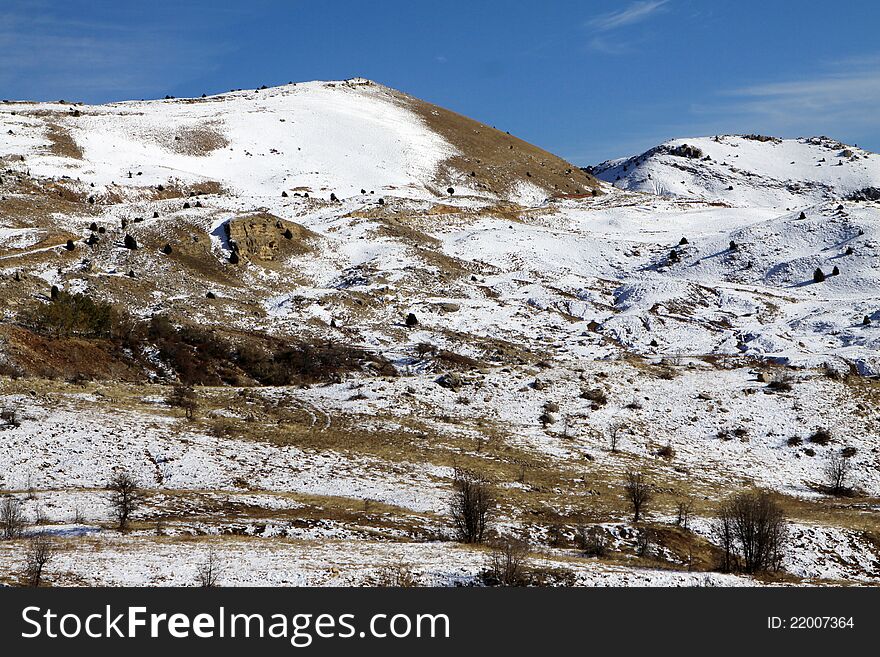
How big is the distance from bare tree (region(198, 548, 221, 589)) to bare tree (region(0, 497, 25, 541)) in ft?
15.6

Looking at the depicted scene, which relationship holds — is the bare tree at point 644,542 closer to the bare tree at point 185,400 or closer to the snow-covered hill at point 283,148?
the bare tree at point 185,400

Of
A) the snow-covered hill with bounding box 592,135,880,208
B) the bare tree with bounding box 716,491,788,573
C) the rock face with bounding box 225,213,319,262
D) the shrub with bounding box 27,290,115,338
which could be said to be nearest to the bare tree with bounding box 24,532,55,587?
the bare tree with bounding box 716,491,788,573

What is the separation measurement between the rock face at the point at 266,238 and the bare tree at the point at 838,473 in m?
43.7

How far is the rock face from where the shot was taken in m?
59.5

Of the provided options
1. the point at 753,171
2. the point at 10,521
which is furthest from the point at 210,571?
the point at 753,171

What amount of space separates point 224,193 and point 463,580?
7344 cm

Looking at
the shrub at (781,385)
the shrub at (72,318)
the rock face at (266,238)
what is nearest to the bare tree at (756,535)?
the shrub at (781,385)

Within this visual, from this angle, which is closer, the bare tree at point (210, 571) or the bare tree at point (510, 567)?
the bare tree at point (210, 571)

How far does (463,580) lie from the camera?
13.8 metres

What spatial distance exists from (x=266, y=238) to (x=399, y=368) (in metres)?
27.0

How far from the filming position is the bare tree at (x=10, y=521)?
16234 mm

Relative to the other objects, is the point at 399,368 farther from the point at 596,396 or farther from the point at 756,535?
the point at 756,535

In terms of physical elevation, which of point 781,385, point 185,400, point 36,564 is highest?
point 781,385

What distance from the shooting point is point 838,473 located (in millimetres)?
27500
